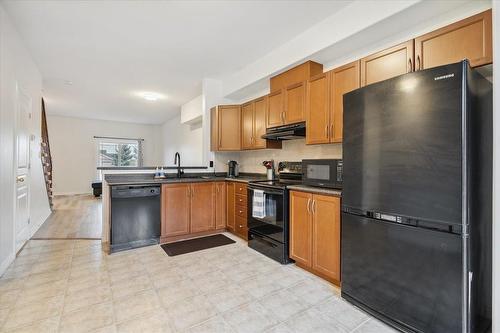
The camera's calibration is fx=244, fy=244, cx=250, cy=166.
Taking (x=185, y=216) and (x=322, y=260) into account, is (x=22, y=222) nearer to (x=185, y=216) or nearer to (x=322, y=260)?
(x=185, y=216)

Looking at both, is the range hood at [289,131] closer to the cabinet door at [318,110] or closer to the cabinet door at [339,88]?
the cabinet door at [318,110]

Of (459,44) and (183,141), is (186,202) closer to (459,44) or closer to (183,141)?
(459,44)

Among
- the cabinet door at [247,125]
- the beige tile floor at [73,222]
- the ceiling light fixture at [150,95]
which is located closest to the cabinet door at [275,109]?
the cabinet door at [247,125]

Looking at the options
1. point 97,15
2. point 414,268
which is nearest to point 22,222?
point 97,15

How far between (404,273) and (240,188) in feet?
7.91

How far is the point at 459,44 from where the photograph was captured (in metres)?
1.78

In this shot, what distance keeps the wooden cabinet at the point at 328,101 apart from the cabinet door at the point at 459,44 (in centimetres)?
55

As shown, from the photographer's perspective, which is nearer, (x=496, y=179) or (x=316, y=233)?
(x=496, y=179)

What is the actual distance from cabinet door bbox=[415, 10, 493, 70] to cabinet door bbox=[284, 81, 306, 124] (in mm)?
1241

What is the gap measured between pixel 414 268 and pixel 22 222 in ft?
14.6

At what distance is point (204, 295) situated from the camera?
2143mm

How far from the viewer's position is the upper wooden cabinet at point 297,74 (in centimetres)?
303

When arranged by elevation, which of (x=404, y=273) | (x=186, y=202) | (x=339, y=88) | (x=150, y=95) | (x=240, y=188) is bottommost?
(x=404, y=273)

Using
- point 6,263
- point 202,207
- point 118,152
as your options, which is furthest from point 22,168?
point 118,152
